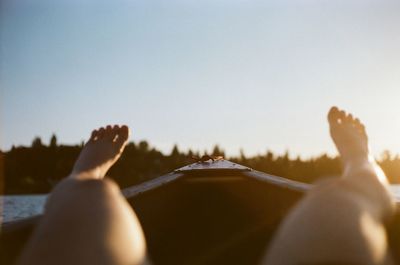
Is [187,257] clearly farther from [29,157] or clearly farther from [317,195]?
[29,157]

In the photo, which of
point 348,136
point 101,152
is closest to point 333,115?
point 348,136

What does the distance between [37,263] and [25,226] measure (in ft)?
2.17

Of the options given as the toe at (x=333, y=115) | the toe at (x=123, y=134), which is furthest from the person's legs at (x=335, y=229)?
the toe at (x=123, y=134)

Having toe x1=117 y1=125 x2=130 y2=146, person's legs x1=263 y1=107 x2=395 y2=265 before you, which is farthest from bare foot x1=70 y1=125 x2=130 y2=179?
person's legs x1=263 y1=107 x2=395 y2=265

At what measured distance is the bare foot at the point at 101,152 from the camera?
157 cm

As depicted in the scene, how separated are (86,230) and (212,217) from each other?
1.10 meters

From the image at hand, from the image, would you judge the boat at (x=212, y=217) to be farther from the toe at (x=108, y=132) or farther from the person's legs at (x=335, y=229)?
the person's legs at (x=335, y=229)

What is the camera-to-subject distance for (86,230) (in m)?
0.88

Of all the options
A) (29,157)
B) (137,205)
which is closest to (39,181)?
(29,157)

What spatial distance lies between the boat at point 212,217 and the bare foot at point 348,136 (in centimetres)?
29

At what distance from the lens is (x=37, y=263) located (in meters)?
0.84

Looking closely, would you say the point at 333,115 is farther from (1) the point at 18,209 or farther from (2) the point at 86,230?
(1) the point at 18,209

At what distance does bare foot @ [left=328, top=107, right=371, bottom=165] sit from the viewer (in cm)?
174

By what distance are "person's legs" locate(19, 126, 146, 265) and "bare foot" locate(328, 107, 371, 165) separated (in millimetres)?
1046
